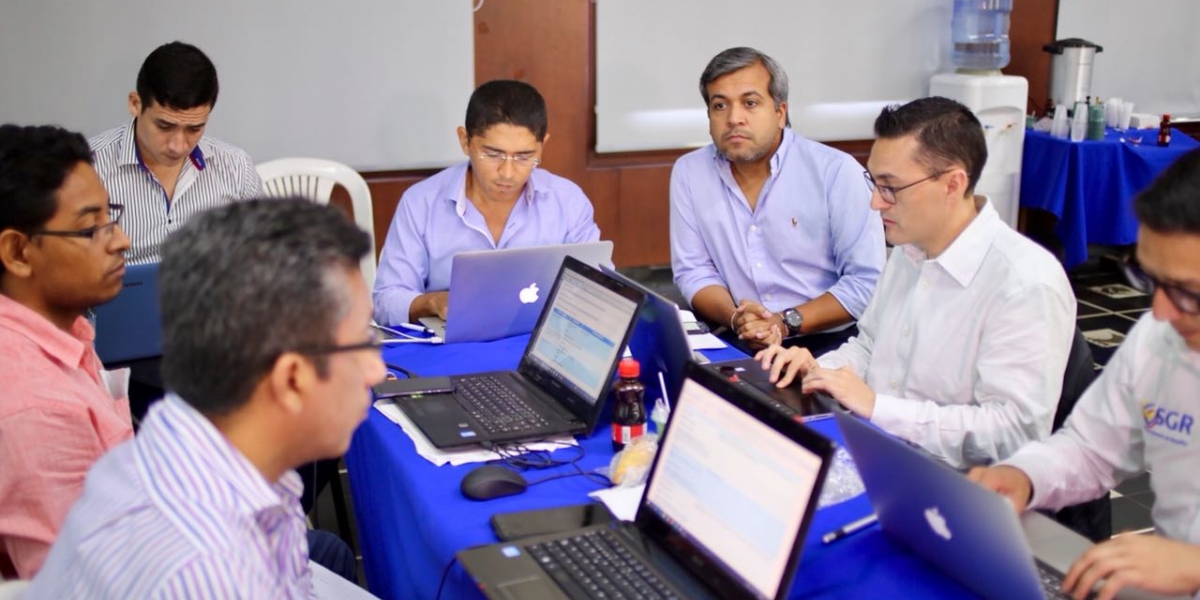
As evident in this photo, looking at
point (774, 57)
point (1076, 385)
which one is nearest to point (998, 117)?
point (774, 57)

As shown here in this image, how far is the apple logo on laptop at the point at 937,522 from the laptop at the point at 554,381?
72cm

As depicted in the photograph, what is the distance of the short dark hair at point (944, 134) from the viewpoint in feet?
7.10

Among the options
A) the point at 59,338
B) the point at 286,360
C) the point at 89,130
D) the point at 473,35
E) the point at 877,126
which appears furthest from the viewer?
the point at 473,35

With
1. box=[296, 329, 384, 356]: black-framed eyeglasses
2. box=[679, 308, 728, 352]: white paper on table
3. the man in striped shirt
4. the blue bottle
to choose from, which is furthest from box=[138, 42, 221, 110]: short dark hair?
the blue bottle

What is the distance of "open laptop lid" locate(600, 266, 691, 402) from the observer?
1.95 metres

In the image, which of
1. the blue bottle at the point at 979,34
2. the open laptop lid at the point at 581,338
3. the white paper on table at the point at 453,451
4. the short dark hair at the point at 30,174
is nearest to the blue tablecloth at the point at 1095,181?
the blue bottle at the point at 979,34

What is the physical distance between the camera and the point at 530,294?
255 cm

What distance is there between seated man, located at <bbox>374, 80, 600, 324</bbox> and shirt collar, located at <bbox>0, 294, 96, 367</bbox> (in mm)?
1093

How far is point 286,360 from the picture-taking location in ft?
3.70

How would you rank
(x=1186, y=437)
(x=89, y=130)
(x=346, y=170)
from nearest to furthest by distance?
(x=1186, y=437), (x=346, y=170), (x=89, y=130)

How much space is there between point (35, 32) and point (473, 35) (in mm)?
1731

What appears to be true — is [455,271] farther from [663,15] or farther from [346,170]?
[663,15]

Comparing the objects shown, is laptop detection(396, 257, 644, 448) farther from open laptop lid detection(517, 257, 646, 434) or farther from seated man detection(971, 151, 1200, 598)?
seated man detection(971, 151, 1200, 598)

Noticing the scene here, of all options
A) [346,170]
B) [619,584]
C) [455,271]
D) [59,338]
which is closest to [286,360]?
[619,584]
